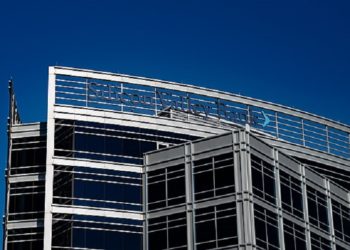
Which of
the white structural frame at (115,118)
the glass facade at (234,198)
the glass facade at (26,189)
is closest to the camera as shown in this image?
the glass facade at (234,198)

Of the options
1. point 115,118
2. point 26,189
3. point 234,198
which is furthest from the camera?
point 26,189

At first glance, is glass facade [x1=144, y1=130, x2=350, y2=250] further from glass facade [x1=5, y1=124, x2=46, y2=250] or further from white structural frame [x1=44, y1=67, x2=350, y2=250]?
glass facade [x1=5, y1=124, x2=46, y2=250]

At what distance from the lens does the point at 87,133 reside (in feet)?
250

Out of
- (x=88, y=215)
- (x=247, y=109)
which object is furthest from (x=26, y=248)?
(x=247, y=109)

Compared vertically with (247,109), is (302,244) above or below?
below

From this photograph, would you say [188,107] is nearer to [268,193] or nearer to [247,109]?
[247,109]

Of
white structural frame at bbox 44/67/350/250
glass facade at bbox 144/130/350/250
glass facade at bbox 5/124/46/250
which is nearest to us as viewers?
glass facade at bbox 144/130/350/250

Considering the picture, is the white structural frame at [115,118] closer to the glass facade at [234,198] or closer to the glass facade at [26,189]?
the glass facade at [234,198]

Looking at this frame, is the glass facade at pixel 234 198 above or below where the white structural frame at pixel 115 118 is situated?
below

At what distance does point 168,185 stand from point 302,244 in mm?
11625

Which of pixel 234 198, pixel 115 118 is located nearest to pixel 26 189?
pixel 115 118

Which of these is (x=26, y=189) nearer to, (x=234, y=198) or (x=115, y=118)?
(x=115, y=118)

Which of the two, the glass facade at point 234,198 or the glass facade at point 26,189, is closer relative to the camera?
the glass facade at point 234,198

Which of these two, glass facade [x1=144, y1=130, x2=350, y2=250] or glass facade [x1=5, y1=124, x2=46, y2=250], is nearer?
glass facade [x1=144, y1=130, x2=350, y2=250]
